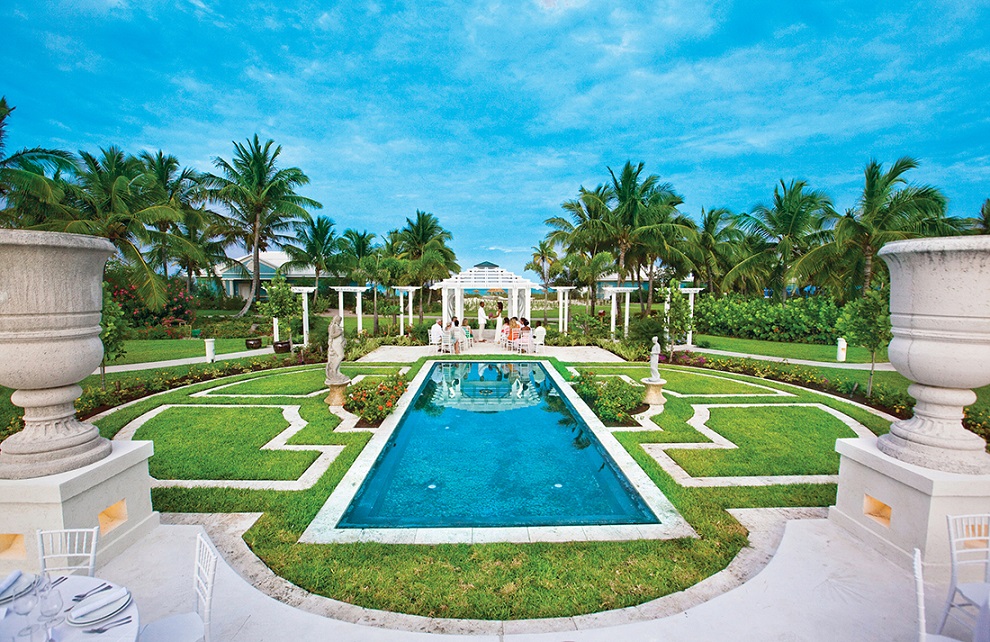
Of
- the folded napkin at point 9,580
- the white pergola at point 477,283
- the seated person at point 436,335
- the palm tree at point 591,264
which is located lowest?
the folded napkin at point 9,580

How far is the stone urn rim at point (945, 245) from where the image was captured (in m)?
3.37

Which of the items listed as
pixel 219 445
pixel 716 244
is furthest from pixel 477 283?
pixel 716 244

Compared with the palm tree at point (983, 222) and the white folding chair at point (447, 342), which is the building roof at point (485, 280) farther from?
the palm tree at point (983, 222)

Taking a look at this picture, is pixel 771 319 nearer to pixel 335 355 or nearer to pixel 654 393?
pixel 654 393

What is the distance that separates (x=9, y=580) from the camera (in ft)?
7.87

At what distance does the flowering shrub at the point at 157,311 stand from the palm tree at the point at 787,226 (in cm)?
2838

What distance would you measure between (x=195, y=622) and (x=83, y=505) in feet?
5.88

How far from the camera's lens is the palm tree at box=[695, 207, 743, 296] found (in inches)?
1155

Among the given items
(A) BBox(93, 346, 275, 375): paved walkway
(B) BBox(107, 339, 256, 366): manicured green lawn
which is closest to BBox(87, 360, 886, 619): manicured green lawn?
(A) BBox(93, 346, 275, 375): paved walkway

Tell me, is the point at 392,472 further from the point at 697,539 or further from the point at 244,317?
the point at 244,317

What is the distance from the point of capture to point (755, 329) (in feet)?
70.1

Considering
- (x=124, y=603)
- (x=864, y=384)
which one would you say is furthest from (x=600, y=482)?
(x=864, y=384)

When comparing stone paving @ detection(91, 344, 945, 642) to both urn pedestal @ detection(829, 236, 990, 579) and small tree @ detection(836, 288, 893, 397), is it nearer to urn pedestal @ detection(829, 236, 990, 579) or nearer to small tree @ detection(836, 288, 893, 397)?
urn pedestal @ detection(829, 236, 990, 579)

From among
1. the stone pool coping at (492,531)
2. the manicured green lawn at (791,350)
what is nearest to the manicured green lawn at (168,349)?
the stone pool coping at (492,531)
